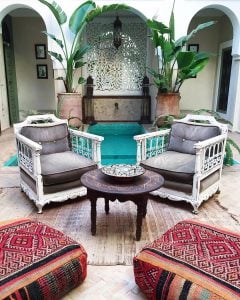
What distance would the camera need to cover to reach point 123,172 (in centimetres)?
230

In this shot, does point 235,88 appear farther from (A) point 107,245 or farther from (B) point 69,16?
(A) point 107,245

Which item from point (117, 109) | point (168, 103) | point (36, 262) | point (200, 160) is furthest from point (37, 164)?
point (117, 109)

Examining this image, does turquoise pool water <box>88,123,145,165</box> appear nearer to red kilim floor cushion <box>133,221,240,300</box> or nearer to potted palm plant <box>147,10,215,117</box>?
potted palm plant <box>147,10,215,117</box>

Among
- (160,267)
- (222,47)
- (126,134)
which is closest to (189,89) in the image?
(222,47)

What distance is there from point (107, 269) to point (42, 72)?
7471 millimetres

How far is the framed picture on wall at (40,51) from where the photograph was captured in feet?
26.8

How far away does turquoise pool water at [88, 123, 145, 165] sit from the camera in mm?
4998

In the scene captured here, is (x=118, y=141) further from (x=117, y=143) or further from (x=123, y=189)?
(x=123, y=189)

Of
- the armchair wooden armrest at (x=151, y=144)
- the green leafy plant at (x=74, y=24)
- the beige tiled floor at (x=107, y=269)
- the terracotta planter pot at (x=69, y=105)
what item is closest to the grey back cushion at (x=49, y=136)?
the beige tiled floor at (x=107, y=269)

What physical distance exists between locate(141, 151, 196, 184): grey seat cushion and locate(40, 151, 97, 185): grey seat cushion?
643 millimetres

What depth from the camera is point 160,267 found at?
154cm

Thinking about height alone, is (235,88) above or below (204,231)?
above

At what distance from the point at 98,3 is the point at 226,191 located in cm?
471

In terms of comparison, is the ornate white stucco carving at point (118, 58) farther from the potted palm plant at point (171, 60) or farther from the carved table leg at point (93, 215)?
the carved table leg at point (93, 215)
